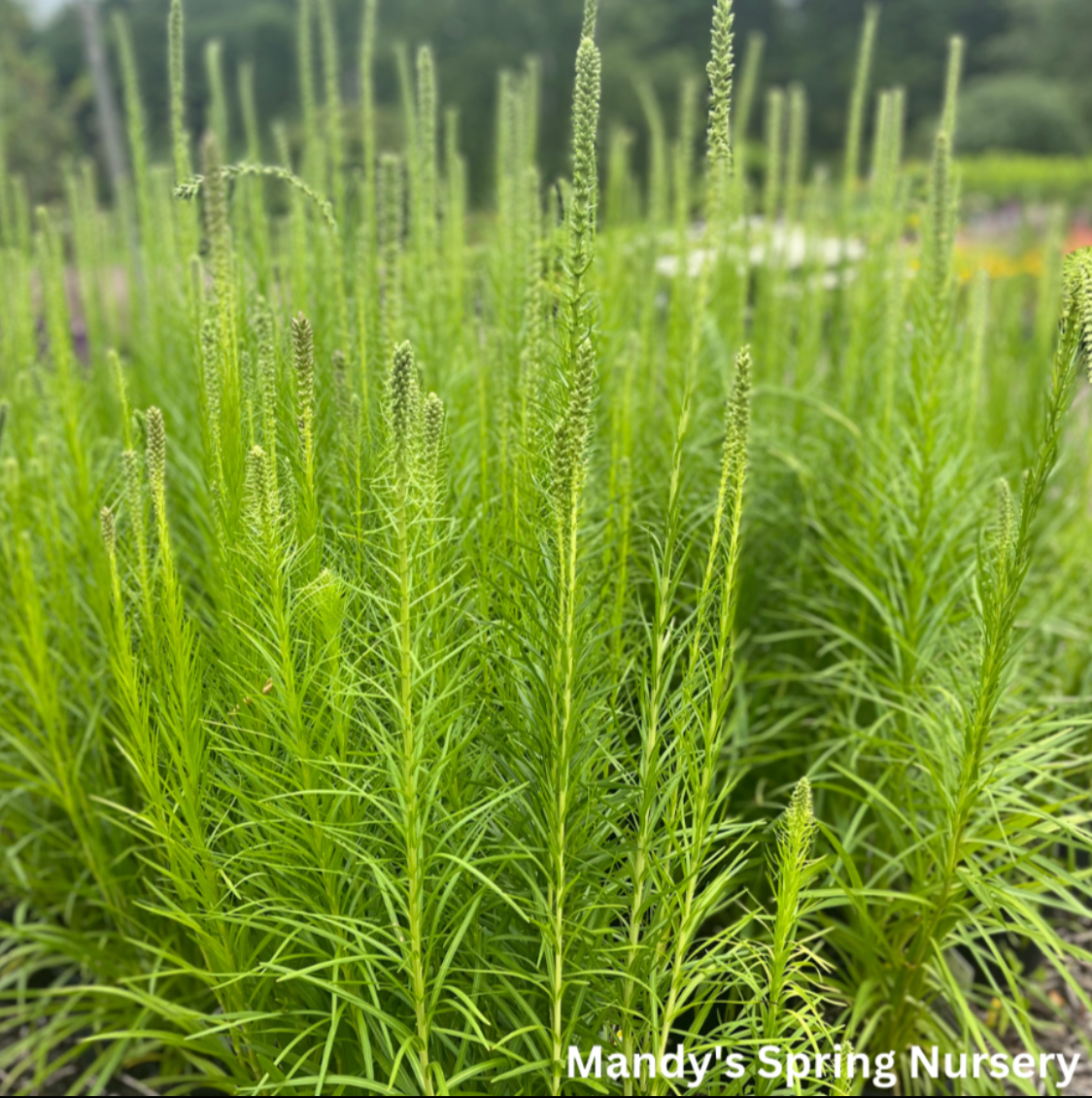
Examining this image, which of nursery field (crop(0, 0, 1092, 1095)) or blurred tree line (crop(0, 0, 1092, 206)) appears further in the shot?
blurred tree line (crop(0, 0, 1092, 206))

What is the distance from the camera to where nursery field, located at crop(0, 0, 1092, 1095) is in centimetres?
134

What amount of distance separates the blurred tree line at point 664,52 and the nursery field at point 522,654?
57.6 feet

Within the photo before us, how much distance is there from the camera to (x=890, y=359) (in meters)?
2.44

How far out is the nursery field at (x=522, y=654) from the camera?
52.8 inches

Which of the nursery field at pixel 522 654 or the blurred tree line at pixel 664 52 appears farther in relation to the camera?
the blurred tree line at pixel 664 52

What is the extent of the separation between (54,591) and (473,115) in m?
18.2

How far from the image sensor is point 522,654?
1.41 m

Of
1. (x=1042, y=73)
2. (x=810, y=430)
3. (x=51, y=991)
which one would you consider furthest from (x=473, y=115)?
(x=51, y=991)

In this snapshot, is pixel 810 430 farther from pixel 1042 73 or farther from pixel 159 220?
pixel 1042 73

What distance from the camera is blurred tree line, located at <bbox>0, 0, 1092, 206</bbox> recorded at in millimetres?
21312

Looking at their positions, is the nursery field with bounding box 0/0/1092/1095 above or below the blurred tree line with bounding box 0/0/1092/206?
below

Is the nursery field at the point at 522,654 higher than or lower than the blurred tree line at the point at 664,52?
lower

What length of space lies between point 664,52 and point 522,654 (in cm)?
2495

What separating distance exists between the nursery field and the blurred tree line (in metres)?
17.6
